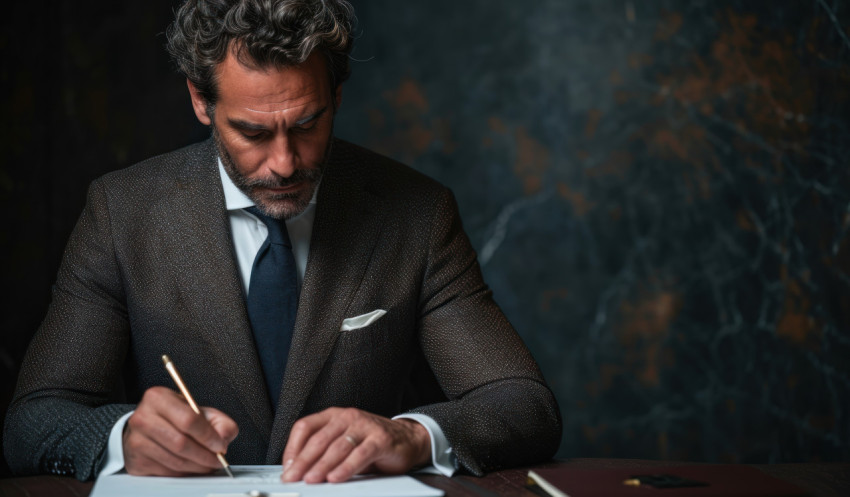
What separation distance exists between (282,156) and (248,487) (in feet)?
2.17

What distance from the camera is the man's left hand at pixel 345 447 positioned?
1317 millimetres

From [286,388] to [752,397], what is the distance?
6.78ft

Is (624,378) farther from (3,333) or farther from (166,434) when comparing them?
(166,434)

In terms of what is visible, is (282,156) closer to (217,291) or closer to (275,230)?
(275,230)

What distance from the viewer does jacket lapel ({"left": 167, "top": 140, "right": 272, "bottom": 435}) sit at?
1.77 meters

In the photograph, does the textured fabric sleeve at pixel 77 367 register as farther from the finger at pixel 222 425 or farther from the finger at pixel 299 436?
the finger at pixel 299 436

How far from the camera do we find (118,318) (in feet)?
5.95

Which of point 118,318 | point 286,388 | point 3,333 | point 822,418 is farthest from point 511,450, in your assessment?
point 822,418

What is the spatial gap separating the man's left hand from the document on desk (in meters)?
0.02

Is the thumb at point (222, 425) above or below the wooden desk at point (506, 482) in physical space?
above

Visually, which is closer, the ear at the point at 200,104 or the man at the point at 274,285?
the man at the point at 274,285

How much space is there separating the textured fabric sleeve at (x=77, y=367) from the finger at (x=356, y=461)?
37 cm

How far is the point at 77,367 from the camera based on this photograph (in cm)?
168

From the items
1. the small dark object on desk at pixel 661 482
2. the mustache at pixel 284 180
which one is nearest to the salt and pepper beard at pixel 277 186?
the mustache at pixel 284 180
